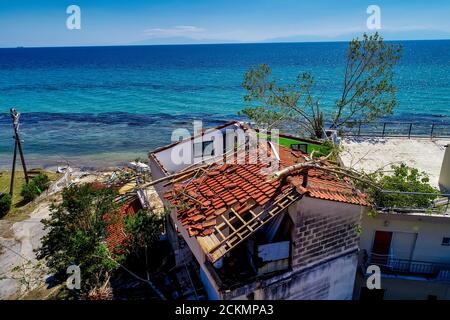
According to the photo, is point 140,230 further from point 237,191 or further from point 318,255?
point 318,255

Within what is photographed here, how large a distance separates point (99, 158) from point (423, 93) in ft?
228

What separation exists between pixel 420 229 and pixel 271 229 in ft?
26.1

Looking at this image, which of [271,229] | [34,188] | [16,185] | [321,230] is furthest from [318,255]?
[16,185]

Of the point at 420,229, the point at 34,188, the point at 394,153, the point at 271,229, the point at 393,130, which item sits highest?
the point at 394,153

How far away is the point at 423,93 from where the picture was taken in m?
76.1

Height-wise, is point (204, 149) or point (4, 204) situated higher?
point (204, 149)

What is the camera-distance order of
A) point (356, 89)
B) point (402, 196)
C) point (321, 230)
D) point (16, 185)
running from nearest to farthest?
point (321, 230)
point (402, 196)
point (356, 89)
point (16, 185)

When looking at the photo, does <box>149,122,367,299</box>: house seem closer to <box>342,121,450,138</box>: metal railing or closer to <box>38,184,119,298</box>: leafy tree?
<box>38,184,119,298</box>: leafy tree

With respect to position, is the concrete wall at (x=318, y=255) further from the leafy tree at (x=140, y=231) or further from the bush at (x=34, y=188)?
the bush at (x=34, y=188)

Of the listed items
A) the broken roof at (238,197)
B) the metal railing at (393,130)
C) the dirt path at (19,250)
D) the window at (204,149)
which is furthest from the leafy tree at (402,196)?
the dirt path at (19,250)

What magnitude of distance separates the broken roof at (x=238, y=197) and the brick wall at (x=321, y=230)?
37cm

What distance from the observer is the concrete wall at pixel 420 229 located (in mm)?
13859

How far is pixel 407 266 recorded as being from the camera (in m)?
14.9

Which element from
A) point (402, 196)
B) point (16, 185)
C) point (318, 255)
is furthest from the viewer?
point (16, 185)
